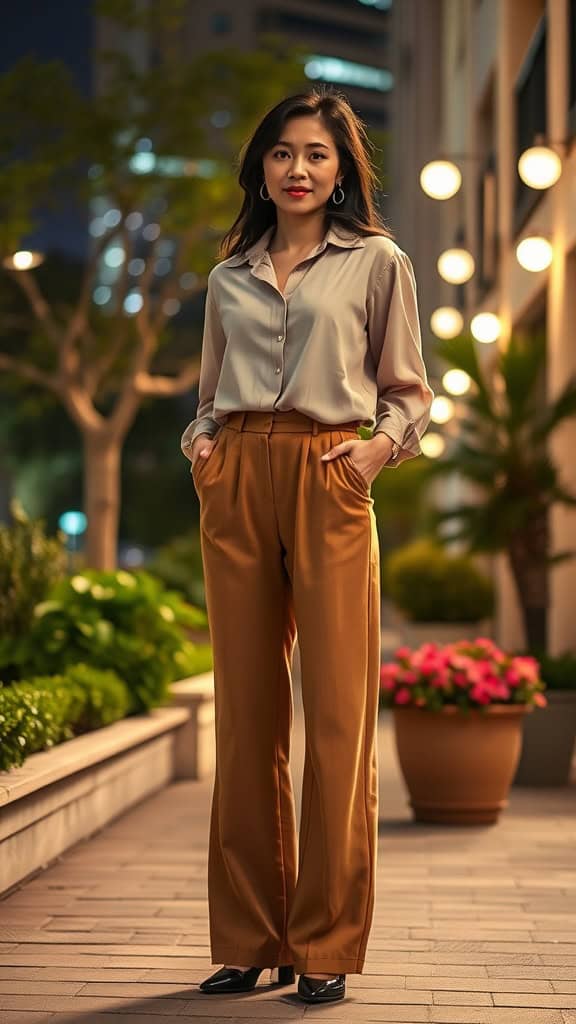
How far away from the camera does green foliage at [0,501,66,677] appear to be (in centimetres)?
700

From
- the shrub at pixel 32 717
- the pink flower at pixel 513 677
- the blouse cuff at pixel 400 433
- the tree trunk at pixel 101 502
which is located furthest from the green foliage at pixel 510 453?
the tree trunk at pixel 101 502

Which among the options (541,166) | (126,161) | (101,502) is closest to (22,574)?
(541,166)

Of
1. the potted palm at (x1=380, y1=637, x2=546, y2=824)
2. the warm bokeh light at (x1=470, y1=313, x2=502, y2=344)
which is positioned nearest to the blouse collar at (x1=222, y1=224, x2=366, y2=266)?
the potted palm at (x1=380, y1=637, x2=546, y2=824)

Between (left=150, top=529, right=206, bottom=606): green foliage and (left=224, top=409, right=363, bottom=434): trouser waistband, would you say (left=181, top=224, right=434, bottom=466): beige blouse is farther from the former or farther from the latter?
(left=150, top=529, right=206, bottom=606): green foliage

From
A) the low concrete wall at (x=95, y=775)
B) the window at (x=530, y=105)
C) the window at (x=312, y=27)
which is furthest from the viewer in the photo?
the window at (x=312, y=27)

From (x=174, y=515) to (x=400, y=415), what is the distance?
3897cm

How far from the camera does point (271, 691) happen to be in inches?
142

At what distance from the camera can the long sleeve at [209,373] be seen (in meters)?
3.67

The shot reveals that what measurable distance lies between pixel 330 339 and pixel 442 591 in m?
13.4

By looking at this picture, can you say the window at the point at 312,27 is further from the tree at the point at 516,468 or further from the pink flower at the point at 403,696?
the pink flower at the point at 403,696

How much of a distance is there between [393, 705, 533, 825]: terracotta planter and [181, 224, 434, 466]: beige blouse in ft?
9.88

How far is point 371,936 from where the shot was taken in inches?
169

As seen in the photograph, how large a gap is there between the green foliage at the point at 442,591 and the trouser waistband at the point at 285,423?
13.2m

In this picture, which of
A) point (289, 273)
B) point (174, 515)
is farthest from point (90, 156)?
point (174, 515)
